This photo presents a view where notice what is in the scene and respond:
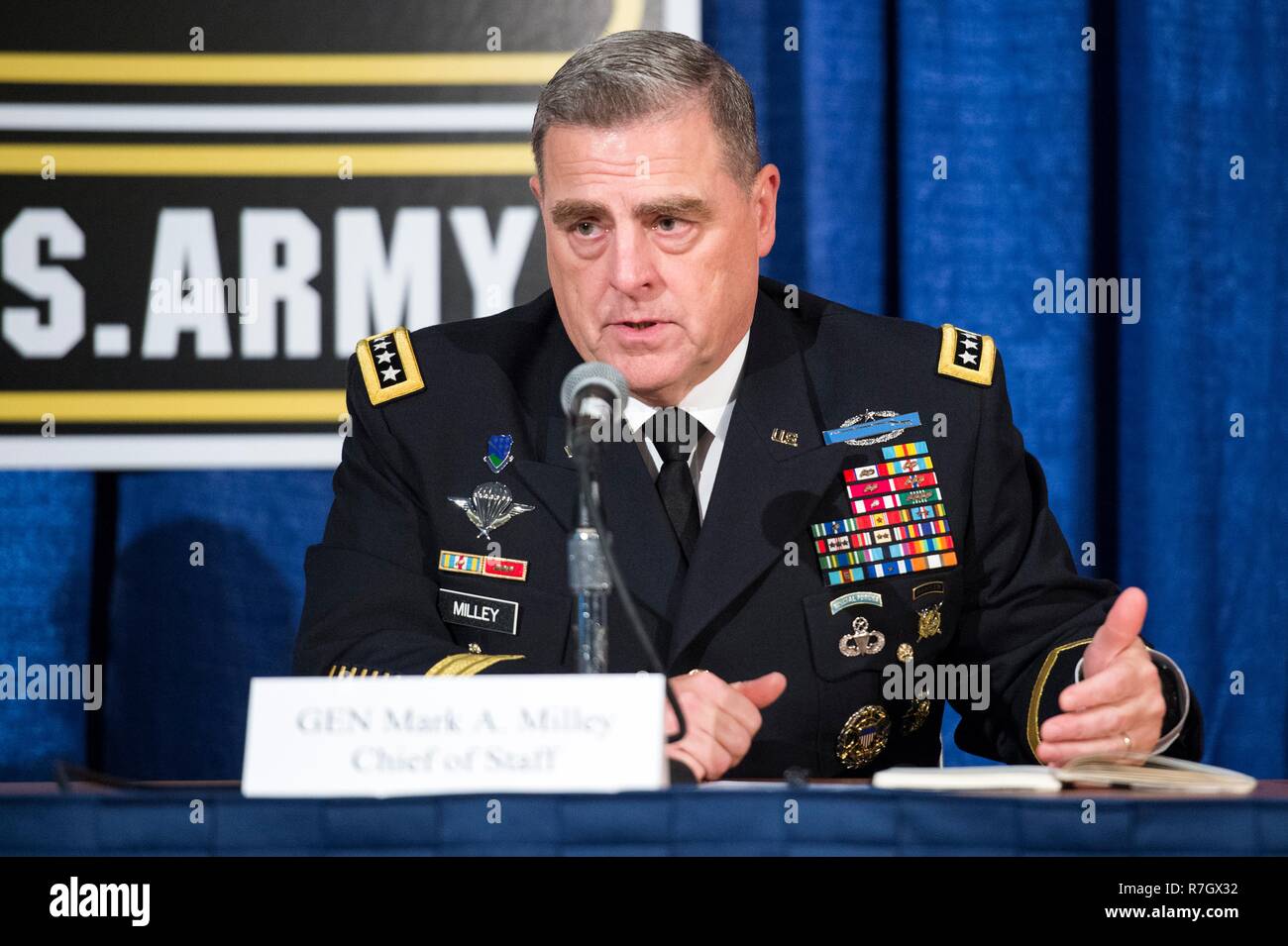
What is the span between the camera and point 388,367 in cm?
210

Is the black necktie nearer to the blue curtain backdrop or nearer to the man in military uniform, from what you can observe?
the man in military uniform

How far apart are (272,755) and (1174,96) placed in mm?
2090

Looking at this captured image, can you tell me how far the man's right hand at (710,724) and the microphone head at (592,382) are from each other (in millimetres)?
287

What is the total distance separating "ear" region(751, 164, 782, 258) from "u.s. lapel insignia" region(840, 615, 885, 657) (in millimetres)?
552

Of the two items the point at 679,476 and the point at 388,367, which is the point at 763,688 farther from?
the point at 388,367

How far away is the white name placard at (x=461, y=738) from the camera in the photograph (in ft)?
3.59

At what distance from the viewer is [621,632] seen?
1.93 m

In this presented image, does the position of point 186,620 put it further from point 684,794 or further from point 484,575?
point 684,794

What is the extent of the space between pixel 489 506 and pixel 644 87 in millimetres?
594

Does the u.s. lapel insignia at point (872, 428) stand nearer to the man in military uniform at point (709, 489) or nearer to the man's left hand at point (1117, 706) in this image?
the man in military uniform at point (709, 489)

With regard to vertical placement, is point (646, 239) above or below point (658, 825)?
above

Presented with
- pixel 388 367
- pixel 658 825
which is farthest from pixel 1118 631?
pixel 388 367
